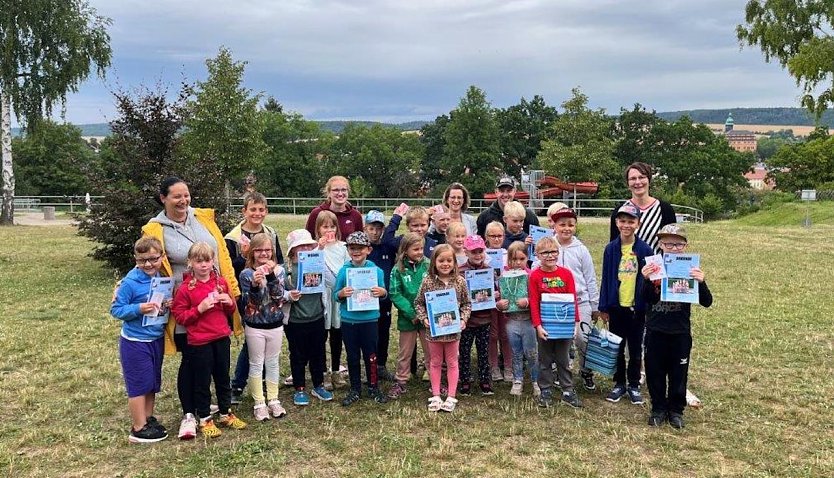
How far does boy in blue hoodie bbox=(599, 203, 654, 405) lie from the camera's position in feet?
16.7

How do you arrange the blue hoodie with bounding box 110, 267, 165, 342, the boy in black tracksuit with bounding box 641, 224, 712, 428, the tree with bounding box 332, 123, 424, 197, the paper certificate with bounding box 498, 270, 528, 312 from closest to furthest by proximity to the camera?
the blue hoodie with bounding box 110, 267, 165, 342, the boy in black tracksuit with bounding box 641, 224, 712, 428, the paper certificate with bounding box 498, 270, 528, 312, the tree with bounding box 332, 123, 424, 197

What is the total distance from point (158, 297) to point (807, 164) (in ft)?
170

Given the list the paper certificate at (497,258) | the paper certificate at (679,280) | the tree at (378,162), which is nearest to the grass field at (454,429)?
the paper certificate at (679,280)

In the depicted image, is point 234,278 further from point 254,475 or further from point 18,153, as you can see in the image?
point 18,153

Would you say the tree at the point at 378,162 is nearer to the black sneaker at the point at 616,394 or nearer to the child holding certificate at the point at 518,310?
the child holding certificate at the point at 518,310

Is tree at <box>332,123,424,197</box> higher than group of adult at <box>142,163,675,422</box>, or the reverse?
tree at <box>332,123,424,197</box>

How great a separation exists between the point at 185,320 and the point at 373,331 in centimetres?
163

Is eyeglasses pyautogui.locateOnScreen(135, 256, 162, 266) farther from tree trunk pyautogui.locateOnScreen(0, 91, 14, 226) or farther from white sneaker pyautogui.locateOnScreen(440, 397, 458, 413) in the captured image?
tree trunk pyautogui.locateOnScreen(0, 91, 14, 226)

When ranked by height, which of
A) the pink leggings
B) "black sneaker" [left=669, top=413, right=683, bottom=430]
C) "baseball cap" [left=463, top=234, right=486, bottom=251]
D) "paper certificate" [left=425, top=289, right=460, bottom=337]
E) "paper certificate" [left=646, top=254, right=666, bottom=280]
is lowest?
"black sneaker" [left=669, top=413, right=683, bottom=430]

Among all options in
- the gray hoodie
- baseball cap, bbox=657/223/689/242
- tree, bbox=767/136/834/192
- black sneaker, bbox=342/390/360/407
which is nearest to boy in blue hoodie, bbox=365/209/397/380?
black sneaker, bbox=342/390/360/407

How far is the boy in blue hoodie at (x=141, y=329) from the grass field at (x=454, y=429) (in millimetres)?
300

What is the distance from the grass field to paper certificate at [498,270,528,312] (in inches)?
34.2

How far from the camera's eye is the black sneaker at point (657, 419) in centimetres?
475

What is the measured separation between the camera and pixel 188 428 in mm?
4539
